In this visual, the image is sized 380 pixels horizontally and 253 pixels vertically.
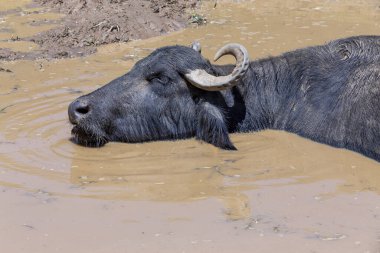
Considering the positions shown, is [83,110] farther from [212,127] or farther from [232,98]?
[232,98]

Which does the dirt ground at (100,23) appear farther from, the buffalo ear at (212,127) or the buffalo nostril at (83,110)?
the buffalo ear at (212,127)

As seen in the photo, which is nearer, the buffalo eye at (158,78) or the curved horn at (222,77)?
the curved horn at (222,77)

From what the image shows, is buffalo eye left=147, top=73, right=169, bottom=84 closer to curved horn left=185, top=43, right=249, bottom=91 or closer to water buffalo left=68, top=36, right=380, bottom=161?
water buffalo left=68, top=36, right=380, bottom=161

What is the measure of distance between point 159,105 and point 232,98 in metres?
0.73

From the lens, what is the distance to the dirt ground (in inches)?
407

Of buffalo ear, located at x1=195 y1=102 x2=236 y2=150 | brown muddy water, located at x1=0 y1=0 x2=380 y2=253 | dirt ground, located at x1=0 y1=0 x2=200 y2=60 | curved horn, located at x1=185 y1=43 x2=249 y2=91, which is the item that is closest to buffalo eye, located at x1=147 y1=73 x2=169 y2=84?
curved horn, located at x1=185 y1=43 x2=249 y2=91

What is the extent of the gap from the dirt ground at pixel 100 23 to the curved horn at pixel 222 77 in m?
3.58

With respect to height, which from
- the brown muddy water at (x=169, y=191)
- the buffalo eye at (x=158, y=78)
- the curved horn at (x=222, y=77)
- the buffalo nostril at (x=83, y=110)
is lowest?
the brown muddy water at (x=169, y=191)

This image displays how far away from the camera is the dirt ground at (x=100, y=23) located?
1034cm

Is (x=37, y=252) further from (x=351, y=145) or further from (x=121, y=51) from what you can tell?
(x=121, y=51)

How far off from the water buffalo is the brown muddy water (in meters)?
0.15

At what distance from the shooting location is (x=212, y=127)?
697cm

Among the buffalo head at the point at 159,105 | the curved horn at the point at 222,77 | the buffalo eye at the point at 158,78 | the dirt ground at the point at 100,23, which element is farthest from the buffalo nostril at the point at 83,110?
the dirt ground at the point at 100,23

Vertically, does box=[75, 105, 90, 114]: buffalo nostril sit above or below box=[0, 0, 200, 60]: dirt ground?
above
